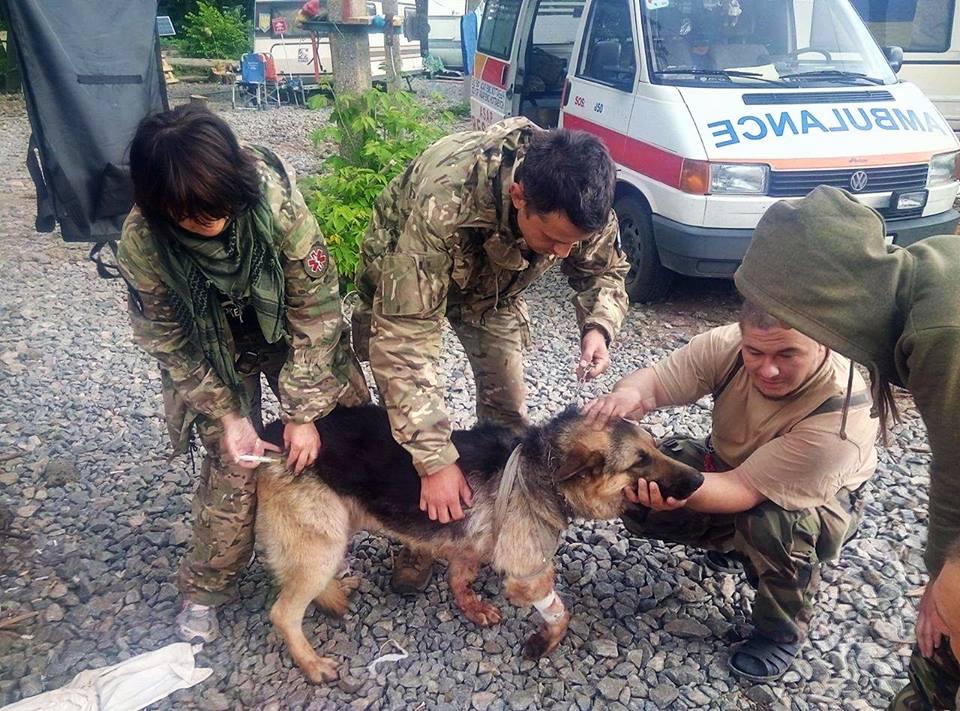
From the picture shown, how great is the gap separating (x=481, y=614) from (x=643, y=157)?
4.14m

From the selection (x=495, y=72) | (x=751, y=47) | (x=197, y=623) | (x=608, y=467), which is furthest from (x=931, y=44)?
(x=197, y=623)

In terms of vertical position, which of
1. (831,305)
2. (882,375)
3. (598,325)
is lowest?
(598,325)

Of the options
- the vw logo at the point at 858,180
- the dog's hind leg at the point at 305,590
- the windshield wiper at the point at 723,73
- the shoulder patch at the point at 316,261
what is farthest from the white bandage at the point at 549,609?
the windshield wiper at the point at 723,73

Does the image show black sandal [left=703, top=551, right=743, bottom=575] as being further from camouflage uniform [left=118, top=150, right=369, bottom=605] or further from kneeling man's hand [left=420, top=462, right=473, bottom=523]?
camouflage uniform [left=118, top=150, right=369, bottom=605]

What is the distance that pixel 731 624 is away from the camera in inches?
125

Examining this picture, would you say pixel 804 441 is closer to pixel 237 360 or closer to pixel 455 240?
pixel 455 240

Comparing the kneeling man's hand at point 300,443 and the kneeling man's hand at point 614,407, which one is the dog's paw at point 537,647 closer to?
the kneeling man's hand at point 614,407

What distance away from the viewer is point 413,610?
11.0ft

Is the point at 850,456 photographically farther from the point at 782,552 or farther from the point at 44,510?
the point at 44,510

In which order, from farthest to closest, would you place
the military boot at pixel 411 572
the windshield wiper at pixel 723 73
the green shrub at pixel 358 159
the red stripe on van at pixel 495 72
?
the red stripe on van at pixel 495 72 < the green shrub at pixel 358 159 < the windshield wiper at pixel 723 73 < the military boot at pixel 411 572

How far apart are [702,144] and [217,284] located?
4.17 m

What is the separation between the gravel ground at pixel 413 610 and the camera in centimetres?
290

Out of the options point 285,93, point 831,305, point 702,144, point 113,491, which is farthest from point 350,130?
point 285,93

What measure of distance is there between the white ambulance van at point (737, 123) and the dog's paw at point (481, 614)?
3519 mm
